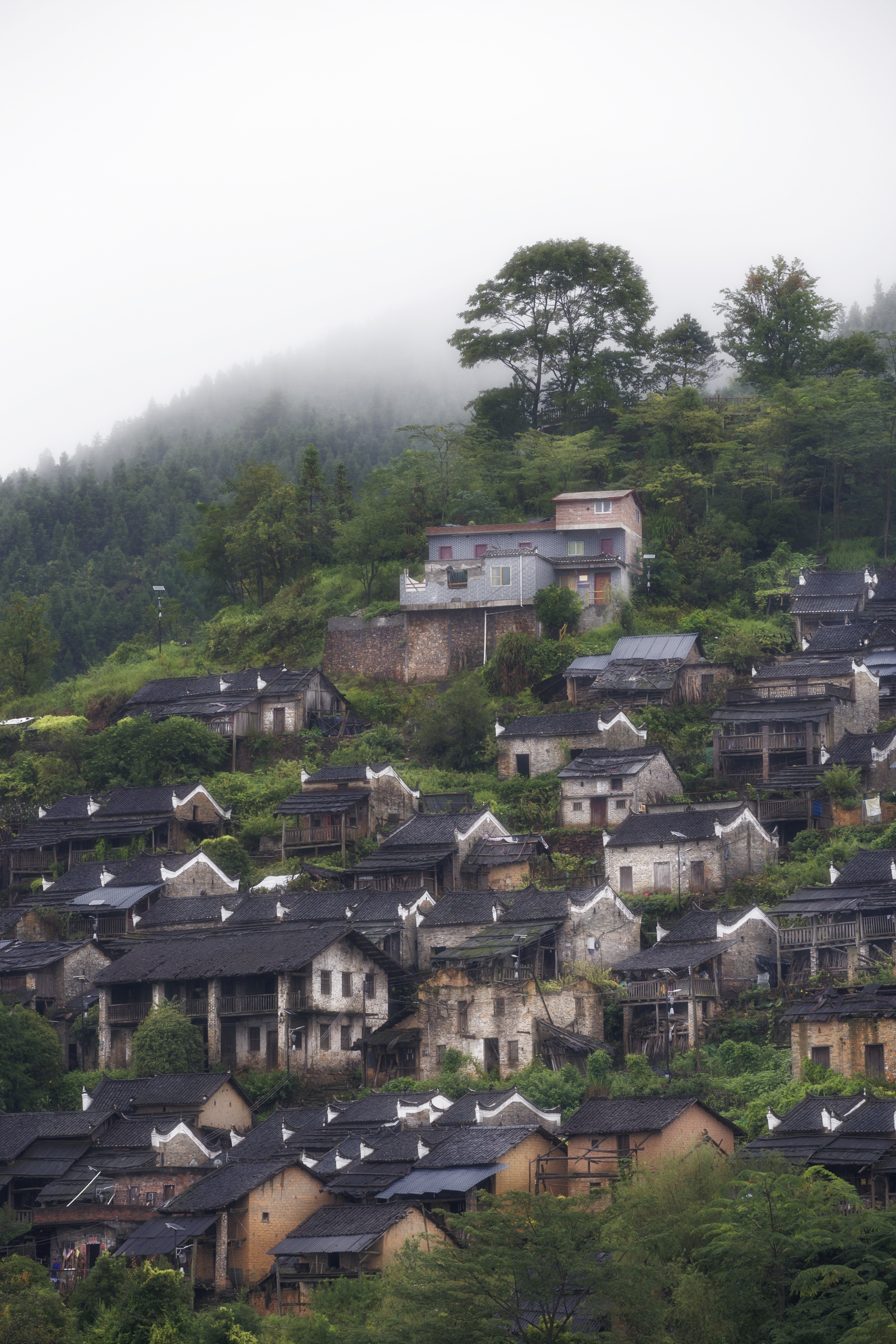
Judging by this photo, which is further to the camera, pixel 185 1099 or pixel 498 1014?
pixel 498 1014

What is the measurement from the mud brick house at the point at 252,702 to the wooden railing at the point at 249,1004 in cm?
1846

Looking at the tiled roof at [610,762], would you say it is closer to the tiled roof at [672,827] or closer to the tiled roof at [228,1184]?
the tiled roof at [672,827]

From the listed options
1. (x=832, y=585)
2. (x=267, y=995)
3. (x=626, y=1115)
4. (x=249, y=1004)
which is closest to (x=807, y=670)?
(x=832, y=585)

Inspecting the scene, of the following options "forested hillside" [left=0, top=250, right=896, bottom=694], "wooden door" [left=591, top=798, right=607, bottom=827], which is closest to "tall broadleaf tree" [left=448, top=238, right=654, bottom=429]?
"forested hillside" [left=0, top=250, right=896, bottom=694]

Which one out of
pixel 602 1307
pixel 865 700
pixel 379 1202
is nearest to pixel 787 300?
pixel 865 700

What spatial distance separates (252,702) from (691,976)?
87.5ft

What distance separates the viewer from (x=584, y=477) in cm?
8175

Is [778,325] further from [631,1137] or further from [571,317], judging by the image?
[631,1137]

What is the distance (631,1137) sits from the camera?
4219cm

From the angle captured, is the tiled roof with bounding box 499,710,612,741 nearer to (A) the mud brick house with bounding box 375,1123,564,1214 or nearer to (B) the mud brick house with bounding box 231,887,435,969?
(B) the mud brick house with bounding box 231,887,435,969

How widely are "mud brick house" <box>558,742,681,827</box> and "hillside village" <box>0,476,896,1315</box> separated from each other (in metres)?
0.10

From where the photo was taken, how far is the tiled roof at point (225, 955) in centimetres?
5362

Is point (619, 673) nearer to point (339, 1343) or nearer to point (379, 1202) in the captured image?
point (379, 1202)

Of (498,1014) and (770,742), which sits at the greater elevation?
(770,742)
